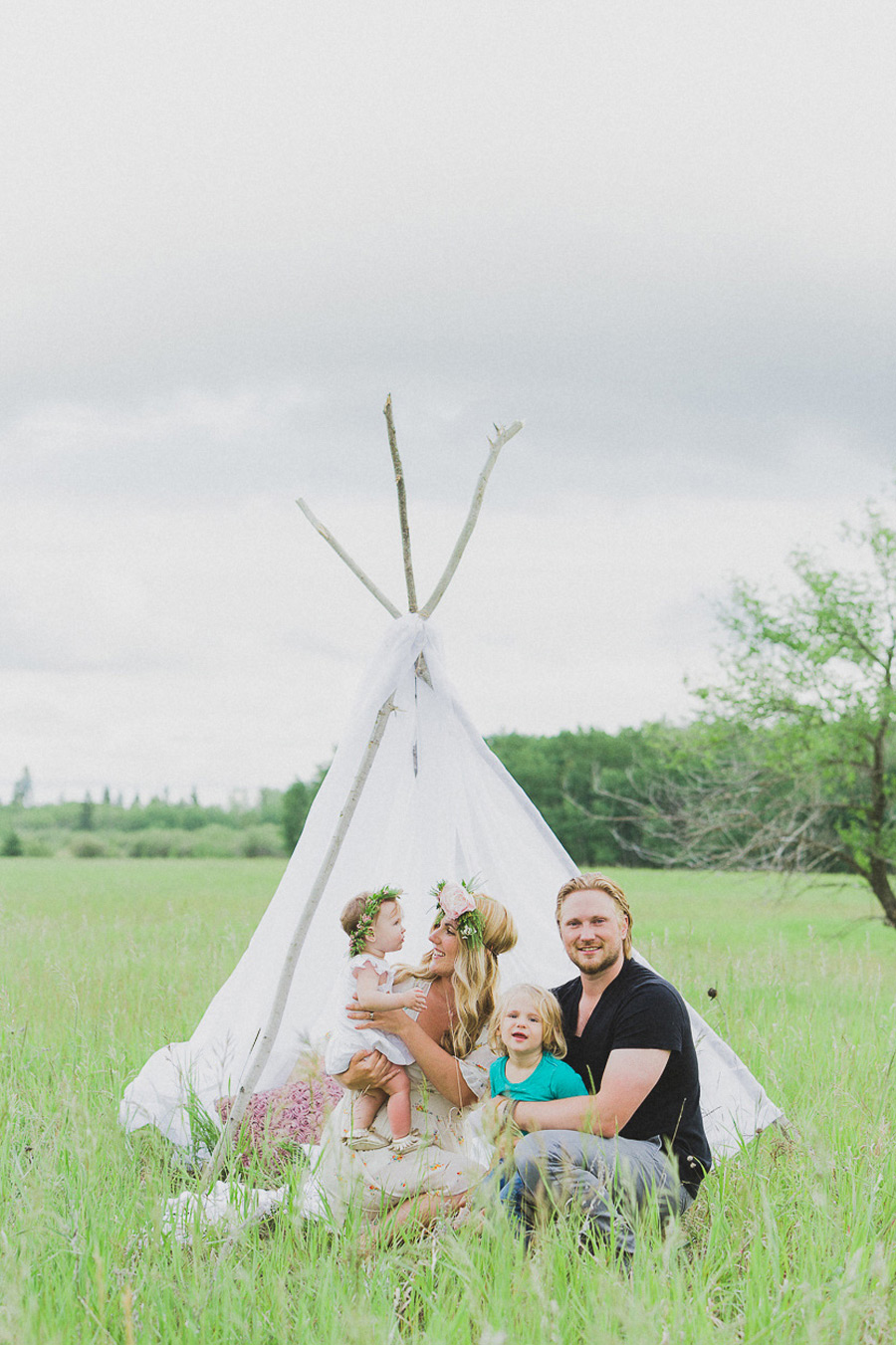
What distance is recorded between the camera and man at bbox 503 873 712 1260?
9.73ft

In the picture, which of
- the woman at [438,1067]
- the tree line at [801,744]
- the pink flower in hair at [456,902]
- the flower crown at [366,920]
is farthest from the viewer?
the tree line at [801,744]

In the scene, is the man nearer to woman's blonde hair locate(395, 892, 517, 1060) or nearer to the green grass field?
the green grass field

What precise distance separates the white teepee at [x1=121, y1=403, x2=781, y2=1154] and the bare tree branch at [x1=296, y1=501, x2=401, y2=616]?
0.5 inches

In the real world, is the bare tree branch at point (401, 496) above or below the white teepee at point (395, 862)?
above

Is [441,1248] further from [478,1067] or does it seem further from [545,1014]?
[478,1067]

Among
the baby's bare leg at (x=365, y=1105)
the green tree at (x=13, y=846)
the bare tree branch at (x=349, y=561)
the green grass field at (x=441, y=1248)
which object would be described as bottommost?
the green tree at (x=13, y=846)

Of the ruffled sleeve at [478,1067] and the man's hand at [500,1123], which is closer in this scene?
the man's hand at [500,1123]

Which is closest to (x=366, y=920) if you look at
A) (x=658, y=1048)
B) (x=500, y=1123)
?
(x=500, y=1123)

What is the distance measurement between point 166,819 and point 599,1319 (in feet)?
167

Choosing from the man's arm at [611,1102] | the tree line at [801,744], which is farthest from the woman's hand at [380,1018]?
the tree line at [801,744]

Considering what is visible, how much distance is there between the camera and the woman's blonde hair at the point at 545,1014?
3.27 m

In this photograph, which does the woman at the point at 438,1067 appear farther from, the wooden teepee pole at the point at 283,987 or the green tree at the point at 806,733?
the green tree at the point at 806,733

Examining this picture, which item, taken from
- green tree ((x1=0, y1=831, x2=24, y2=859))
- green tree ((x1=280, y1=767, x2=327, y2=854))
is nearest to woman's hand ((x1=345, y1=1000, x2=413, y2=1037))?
green tree ((x1=280, y1=767, x2=327, y2=854))

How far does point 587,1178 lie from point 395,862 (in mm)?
2199
